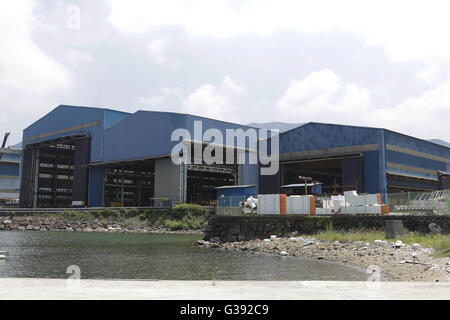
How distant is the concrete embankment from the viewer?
6.90 m

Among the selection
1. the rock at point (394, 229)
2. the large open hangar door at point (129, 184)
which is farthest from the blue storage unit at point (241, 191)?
the large open hangar door at point (129, 184)

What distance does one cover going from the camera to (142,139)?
195 feet

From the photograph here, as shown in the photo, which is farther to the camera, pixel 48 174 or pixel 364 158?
pixel 48 174

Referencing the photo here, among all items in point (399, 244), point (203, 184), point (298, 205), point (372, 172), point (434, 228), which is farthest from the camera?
point (203, 184)

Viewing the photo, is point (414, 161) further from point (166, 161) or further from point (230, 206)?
point (166, 161)

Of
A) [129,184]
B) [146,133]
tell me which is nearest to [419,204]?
[146,133]

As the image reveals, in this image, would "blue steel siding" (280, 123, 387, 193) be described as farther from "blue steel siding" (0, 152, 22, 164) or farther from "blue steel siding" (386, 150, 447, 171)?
"blue steel siding" (0, 152, 22, 164)

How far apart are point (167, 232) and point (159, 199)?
27.5 feet

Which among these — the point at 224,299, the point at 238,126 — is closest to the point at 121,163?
the point at 238,126

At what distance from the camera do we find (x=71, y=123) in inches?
2810

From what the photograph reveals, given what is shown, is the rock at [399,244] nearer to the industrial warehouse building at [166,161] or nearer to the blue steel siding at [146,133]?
the industrial warehouse building at [166,161]

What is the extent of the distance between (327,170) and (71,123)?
4277 cm

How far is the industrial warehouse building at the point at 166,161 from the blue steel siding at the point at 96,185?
0.51ft

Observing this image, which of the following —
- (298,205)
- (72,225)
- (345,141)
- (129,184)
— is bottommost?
(72,225)
